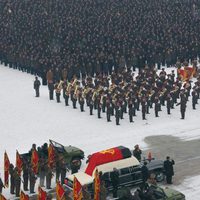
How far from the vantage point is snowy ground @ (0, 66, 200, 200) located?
33.3m

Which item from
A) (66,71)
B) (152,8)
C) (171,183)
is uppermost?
(152,8)

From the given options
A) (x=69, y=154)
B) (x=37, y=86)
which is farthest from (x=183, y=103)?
(x=37, y=86)

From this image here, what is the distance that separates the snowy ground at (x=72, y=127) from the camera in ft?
109

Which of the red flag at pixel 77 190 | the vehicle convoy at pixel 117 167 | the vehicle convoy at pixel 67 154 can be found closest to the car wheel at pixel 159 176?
the vehicle convoy at pixel 117 167

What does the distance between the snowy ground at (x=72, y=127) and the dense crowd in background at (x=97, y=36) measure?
5.41 meters

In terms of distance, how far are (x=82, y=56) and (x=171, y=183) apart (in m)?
20.4

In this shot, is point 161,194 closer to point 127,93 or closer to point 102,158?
point 102,158

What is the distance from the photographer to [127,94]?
37.0m

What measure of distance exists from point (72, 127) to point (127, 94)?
401 cm

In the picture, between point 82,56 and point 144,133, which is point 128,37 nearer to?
point 82,56

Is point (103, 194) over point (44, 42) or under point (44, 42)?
under

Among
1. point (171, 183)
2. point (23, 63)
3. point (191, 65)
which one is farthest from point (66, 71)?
point (171, 183)

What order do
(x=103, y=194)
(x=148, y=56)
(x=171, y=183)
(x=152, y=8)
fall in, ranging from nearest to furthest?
(x=103, y=194), (x=171, y=183), (x=148, y=56), (x=152, y=8)

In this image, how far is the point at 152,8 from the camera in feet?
204
